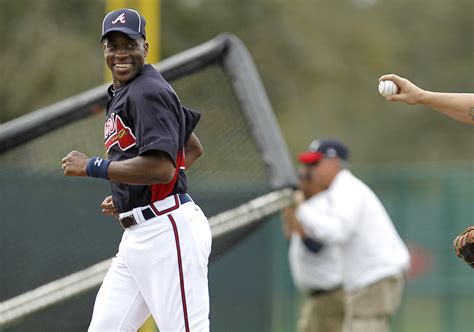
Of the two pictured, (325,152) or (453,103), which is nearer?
(453,103)

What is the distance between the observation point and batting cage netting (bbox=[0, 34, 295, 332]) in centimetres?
729

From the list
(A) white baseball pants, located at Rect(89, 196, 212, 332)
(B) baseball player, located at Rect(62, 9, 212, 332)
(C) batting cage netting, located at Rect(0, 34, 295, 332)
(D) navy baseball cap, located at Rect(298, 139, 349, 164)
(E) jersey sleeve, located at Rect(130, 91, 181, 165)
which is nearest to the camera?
(E) jersey sleeve, located at Rect(130, 91, 181, 165)

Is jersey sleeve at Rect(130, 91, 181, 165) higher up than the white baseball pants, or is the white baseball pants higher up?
jersey sleeve at Rect(130, 91, 181, 165)

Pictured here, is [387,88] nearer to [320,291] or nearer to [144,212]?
[144,212]

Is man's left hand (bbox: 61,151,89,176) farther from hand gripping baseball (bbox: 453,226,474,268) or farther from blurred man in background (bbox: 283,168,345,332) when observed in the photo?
blurred man in background (bbox: 283,168,345,332)

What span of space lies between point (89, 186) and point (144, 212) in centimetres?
378

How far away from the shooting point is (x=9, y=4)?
19438 mm

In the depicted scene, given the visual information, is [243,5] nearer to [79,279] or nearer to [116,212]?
[79,279]

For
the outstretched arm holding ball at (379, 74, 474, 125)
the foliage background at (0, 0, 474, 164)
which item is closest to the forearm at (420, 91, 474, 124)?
the outstretched arm holding ball at (379, 74, 474, 125)

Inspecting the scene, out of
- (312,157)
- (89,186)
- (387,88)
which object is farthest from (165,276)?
(312,157)

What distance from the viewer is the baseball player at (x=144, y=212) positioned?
5137 mm

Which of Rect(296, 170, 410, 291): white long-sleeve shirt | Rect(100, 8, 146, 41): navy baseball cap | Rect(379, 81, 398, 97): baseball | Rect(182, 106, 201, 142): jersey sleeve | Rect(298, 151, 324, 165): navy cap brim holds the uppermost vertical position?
Rect(100, 8, 146, 41): navy baseball cap

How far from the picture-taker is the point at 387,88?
5.27m

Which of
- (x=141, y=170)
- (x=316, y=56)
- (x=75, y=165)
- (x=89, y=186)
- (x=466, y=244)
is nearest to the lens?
(x=141, y=170)
